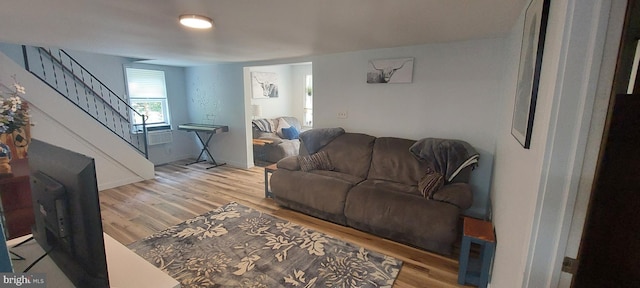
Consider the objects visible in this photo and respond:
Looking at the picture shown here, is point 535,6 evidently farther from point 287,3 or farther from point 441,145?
point 441,145

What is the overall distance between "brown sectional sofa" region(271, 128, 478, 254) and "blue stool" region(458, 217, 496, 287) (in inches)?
9.2

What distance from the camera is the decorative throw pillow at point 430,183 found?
2.49m

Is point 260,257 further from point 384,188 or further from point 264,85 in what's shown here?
point 264,85

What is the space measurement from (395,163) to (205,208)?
2428 mm

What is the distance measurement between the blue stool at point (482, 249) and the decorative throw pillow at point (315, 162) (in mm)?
1721

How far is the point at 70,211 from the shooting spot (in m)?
0.81

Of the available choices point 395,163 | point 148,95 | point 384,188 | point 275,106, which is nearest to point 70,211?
point 384,188

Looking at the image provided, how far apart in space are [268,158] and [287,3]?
13.7 feet

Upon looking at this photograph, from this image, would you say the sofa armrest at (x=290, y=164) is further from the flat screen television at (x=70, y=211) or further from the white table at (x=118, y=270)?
the flat screen television at (x=70, y=211)

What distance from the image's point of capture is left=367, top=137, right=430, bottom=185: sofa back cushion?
2895 mm

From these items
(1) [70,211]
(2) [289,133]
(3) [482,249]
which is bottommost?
(3) [482,249]

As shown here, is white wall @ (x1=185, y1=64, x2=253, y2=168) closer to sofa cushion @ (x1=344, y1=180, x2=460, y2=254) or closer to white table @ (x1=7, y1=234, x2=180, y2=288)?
sofa cushion @ (x1=344, y1=180, x2=460, y2=254)

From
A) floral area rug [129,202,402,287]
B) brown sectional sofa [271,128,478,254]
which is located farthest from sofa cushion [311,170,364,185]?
floral area rug [129,202,402,287]

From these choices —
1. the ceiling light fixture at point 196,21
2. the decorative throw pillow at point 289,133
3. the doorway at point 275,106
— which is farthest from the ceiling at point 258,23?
the decorative throw pillow at point 289,133
